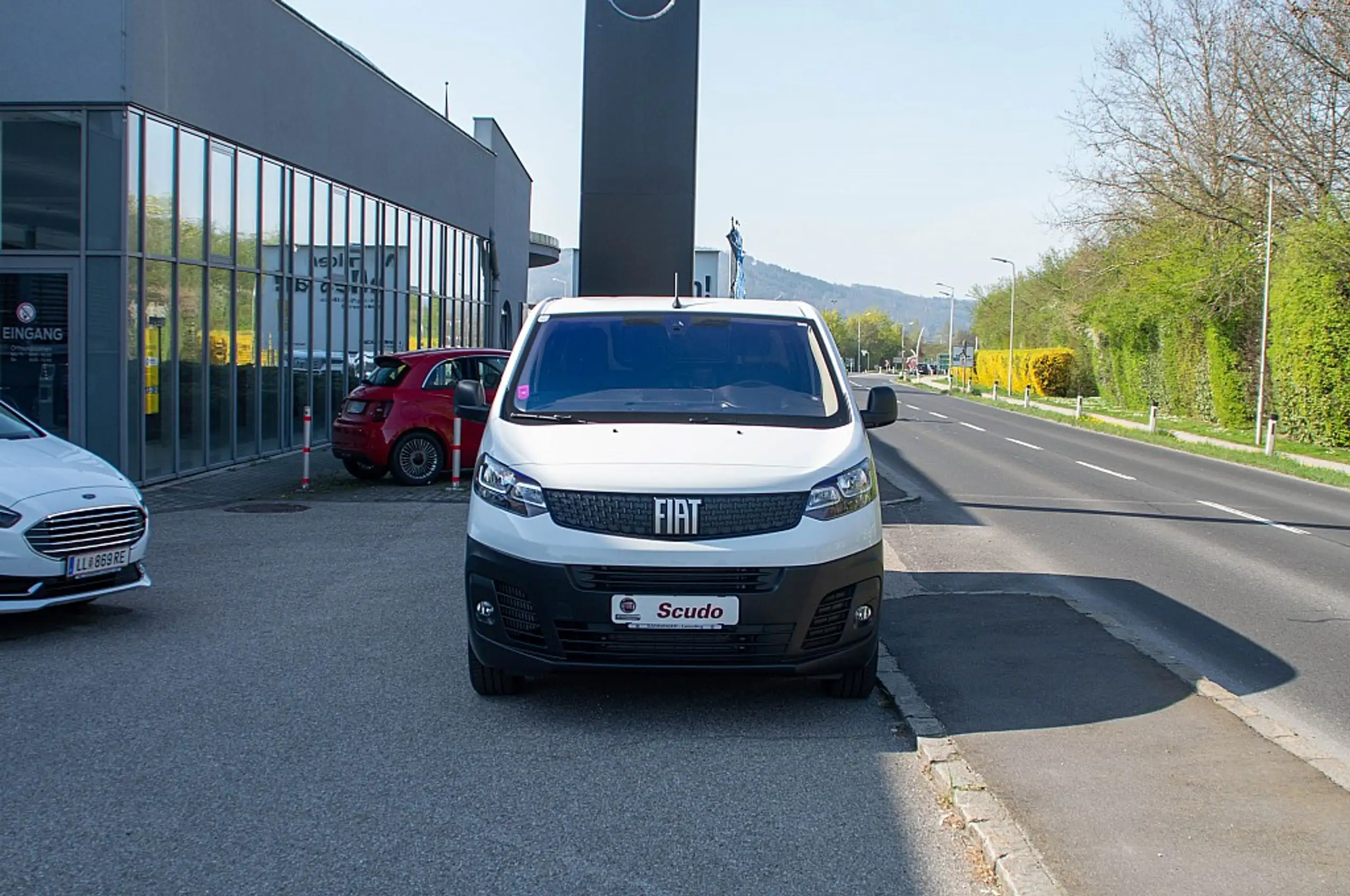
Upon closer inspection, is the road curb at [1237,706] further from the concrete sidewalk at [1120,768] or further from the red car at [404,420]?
the red car at [404,420]

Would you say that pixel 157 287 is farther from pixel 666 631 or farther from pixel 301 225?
pixel 666 631

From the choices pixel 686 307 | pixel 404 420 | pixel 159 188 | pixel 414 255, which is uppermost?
pixel 414 255

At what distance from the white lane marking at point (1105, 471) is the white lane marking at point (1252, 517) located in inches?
133

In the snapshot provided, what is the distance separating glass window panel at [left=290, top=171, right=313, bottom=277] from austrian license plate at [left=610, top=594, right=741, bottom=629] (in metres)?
16.8

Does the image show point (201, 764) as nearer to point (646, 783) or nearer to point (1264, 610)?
point (646, 783)

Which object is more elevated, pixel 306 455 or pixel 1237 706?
pixel 306 455

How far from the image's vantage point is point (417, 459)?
651 inches

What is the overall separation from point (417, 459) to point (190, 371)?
3314 mm

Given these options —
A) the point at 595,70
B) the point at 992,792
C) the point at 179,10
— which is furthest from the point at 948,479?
the point at 992,792

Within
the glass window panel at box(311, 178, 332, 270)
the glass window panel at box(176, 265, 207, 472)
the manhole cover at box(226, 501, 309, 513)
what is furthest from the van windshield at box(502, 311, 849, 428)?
the glass window panel at box(311, 178, 332, 270)

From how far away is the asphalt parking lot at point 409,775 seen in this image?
4242 millimetres

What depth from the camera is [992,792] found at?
195 inches

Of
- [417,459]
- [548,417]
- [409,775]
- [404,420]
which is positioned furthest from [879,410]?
[417,459]

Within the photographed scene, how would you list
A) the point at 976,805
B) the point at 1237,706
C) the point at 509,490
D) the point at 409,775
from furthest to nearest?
the point at 1237,706 → the point at 509,490 → the point at 409,775 → the point at 976,805
